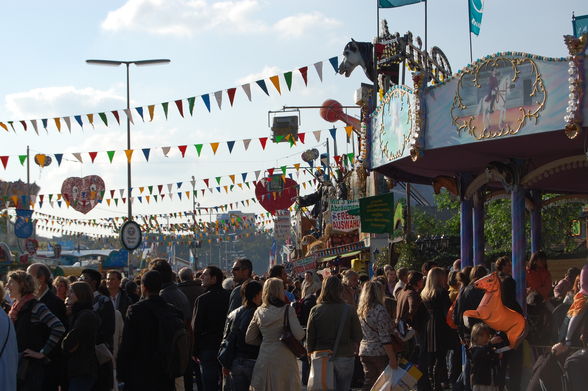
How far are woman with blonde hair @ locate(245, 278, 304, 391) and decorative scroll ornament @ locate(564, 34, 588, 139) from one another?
5.58 meters

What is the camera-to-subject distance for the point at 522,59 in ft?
44.2

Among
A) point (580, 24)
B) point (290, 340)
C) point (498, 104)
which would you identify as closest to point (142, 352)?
point (290, 340)

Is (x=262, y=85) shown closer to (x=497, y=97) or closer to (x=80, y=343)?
(x=497, y=97)

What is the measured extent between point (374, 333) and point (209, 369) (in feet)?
6.38

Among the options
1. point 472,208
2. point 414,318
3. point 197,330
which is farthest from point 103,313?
point 472,208

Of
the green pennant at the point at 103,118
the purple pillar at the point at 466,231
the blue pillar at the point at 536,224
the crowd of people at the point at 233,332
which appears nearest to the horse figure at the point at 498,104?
the crowd of people at the point at 233,332

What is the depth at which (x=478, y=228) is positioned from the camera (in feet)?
62.7

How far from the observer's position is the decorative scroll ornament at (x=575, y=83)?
1271 centimetres

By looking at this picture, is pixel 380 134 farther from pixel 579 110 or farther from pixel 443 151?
pixel 579 110

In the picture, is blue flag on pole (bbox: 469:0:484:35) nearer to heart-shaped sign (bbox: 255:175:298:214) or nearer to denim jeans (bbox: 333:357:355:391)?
denim jeans (bbox: 333:357:355:391)

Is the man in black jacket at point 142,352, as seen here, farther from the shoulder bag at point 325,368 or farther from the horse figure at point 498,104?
the horse figure at point 498,104

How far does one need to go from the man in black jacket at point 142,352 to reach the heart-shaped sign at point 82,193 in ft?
107

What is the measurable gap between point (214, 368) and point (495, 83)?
6270 mm

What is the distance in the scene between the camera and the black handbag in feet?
29.9
